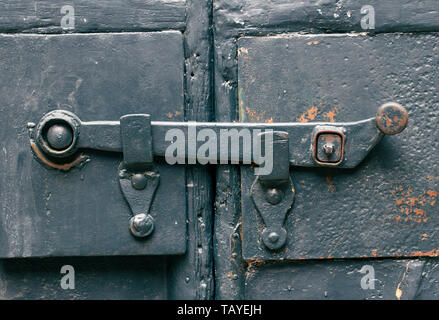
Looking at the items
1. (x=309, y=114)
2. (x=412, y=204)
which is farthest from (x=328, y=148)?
(x=412, y=204)

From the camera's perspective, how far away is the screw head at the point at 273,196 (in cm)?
61

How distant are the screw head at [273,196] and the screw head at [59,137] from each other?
306 mm

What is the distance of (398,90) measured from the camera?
605 mm

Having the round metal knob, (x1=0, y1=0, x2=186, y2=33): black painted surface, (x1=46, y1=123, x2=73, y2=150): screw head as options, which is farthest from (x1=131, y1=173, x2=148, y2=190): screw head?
the round metal knob

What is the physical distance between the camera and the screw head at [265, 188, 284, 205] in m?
0.61

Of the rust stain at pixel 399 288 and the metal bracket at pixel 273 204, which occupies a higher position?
the metal bracket at pixel 273 204

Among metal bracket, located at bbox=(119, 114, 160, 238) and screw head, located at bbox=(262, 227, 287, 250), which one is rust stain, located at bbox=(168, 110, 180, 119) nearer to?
metal bracket, located at bbox=(119, 114, 160, 238)

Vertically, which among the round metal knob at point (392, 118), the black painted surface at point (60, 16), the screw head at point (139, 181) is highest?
the black painted surface at point (60, 16)

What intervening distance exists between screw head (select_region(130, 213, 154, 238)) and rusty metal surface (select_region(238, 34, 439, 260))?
5.7 inches

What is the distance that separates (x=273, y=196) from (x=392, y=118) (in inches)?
8.0

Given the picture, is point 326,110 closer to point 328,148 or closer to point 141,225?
point 328,148

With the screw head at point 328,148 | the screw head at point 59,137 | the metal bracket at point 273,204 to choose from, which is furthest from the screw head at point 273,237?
the screw head at point 59,137

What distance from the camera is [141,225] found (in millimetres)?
601

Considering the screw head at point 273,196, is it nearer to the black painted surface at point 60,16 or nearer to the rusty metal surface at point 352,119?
the rusty metal surface at point 352,119
